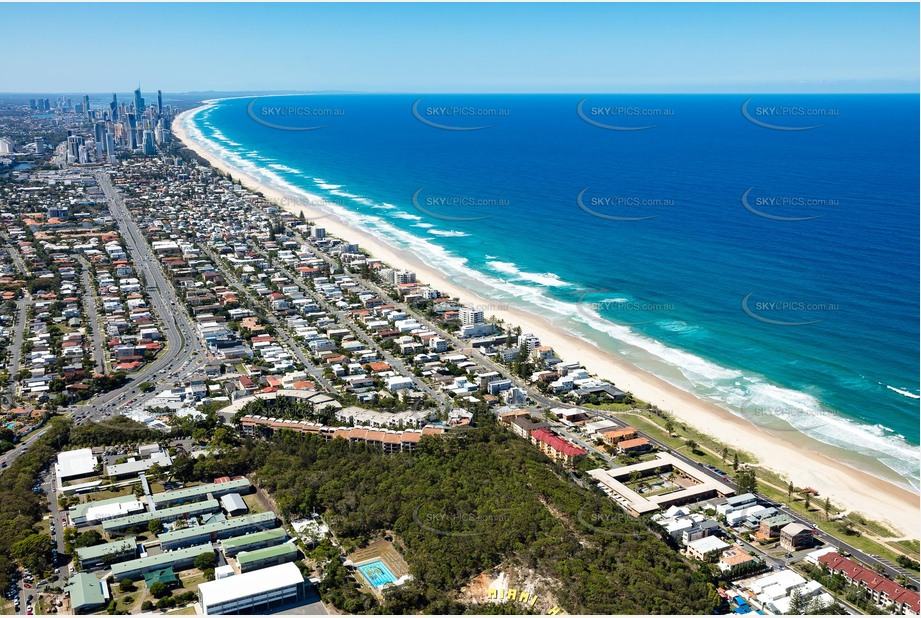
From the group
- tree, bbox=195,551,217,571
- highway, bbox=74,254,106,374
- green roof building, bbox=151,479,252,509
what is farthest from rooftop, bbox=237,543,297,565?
highway, bbox=74,254,106,374

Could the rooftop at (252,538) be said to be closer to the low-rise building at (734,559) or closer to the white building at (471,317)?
the low-rise building at (734,559)

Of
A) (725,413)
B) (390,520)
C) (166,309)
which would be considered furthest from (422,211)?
(390,520)

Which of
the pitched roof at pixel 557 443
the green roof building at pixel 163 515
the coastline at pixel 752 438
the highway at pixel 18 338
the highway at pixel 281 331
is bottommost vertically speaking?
the highway at pixel 18 338

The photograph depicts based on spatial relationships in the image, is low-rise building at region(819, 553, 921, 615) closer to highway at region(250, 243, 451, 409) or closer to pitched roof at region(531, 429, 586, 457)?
pitched roof at region(531, 429, 586, 457)

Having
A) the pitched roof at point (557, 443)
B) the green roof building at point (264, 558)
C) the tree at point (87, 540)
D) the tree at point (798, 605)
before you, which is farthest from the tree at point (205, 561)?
the tree at point (798, 605)

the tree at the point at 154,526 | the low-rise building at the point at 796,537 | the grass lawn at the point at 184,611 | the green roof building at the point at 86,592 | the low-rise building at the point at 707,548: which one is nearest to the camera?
the green roof building at the point at 86,592

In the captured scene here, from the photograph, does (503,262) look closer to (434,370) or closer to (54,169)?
(434,370)

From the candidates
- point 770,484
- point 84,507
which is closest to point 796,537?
point 770,484
